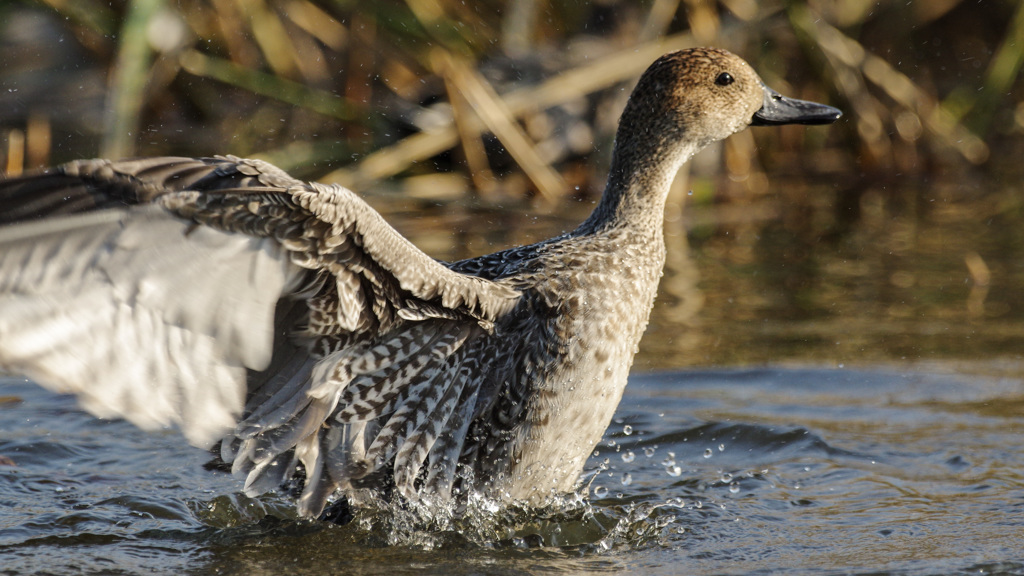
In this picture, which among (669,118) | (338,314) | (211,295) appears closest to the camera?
(211,295)

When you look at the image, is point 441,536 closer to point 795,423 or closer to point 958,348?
point 795,423

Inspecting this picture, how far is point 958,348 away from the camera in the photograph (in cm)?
583

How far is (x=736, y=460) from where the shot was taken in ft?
16.4

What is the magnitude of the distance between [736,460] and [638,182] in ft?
4.03

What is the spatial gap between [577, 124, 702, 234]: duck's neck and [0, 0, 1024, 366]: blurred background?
5.23 ft

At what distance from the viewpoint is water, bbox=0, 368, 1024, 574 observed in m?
3.96

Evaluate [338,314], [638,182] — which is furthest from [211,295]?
[638,182]

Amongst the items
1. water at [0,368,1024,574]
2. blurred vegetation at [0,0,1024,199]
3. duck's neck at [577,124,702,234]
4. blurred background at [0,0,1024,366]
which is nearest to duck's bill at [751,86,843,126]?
duck's neck at [577,124,702,234]

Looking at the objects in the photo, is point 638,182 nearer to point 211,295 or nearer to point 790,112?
point 790,112

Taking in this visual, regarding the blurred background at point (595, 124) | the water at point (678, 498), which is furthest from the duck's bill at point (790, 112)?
the blurred background at point (595, 124)

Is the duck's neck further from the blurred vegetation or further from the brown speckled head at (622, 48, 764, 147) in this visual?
the blurred vegetation

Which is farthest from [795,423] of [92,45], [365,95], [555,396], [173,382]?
[92,45]

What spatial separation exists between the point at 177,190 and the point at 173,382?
618mm

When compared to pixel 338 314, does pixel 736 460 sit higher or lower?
lower
